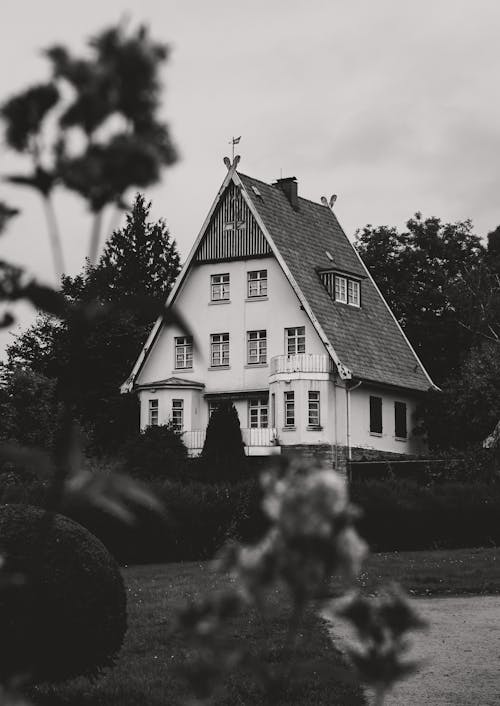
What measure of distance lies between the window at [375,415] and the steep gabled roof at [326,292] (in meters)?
0.95

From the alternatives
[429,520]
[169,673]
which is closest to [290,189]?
[429,520]

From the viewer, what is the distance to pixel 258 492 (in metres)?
27.9

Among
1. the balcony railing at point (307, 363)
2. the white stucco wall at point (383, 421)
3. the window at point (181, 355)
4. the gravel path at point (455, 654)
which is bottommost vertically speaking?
the gravel path at point (455, 654)

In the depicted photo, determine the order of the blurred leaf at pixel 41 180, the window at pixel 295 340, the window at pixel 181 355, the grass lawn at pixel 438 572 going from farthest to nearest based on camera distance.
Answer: the window at pixel 181 355 → the window at pixel 295 340 → the grass lawn at pixel 438 572 → the blurred leaf at pixel 41 180

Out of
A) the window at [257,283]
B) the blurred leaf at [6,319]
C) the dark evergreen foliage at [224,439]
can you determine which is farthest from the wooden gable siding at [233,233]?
the blurred leaf at [6,319]

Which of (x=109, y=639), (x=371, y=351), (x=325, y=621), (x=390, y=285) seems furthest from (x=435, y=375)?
(x=109, y=639)

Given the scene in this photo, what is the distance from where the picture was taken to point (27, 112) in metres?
2.36

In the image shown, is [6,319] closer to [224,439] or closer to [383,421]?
[224,439]

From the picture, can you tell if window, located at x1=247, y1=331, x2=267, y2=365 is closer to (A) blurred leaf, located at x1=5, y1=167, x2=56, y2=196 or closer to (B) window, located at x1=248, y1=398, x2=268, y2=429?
(B) window, located at x1=248, y1=398, x2=268, y2=429

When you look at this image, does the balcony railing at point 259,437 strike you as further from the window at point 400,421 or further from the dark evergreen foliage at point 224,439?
the window at point 400,421

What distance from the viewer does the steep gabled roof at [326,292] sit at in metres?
47.3

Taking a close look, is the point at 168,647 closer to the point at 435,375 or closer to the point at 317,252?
the point at 317,252

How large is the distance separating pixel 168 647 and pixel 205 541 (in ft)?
44.2

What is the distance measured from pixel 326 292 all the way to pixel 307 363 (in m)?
3.81
